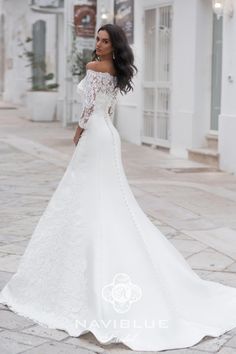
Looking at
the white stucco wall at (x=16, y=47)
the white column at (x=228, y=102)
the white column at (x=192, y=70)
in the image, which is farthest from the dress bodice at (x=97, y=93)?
the white stucco wall at (x=16, y=47)

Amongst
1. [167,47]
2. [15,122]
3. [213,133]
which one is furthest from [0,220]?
[15,122]

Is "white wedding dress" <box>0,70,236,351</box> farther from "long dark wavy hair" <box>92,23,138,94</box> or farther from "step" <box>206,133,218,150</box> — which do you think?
"step" <box>206,133,218,150</box>

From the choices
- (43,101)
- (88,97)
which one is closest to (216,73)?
(88,97)

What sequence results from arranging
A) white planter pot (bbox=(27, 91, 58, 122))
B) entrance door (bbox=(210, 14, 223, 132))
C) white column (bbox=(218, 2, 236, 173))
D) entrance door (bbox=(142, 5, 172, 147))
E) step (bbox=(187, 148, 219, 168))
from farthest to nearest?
1. white planter pot (bbox=(27, 91, 58, 122))
2. entrance door (bbox=(142, 5, 172, 147))
3. entrance door (bbox=(210, 14, 223, 132))
4. step (bbox=(187, 148, 219, 168))
5. white column (bbox=(218, 2, 236, 173))

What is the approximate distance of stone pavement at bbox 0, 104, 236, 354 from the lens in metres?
3.89

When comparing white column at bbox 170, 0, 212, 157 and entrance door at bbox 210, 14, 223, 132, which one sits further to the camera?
white column at bbox 170, 0, 212, 157

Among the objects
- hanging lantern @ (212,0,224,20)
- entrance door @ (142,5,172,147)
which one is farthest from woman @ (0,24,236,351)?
entrance door @ (142,5,172,147)

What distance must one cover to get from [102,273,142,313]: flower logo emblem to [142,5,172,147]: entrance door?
8.64 metres

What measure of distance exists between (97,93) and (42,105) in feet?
47.4

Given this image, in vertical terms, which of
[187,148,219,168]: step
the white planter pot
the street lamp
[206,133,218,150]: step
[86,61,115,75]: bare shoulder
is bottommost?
[187,148,219,168]: step

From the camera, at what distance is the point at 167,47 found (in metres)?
12.5

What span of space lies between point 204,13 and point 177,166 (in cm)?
249

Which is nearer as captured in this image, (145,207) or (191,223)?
(191,223)

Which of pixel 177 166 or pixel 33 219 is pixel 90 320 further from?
pixel 177 166
